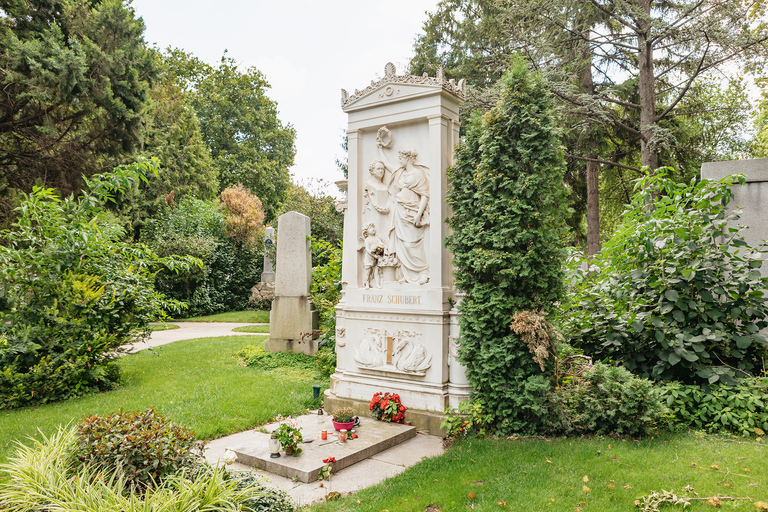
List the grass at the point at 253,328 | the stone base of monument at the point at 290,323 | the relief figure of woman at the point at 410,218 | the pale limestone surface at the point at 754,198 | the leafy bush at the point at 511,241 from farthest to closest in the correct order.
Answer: the grass at the point at 253,328 → the stone base of monument at the point at 290,323 → the pale limestone surface at the point at 754,198 → the relief figure of woman at the point at 410,218 → the leafy bush at the point at 511,241

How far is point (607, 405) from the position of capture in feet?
14.3

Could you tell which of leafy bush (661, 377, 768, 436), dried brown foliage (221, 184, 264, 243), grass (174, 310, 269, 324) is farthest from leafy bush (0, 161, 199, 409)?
dried brown foliage (221, 184, 264, 243)

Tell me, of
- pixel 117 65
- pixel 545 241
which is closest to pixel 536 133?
pixel 545 241

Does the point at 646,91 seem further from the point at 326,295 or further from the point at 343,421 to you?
the point at 343,421

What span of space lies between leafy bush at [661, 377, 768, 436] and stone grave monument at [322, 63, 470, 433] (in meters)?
2.07

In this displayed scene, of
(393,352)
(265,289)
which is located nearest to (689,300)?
(393,352)

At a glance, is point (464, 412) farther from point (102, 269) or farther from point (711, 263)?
point (102, 269)

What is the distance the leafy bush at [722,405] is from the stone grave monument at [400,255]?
207 centimetres

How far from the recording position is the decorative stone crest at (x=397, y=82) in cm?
541

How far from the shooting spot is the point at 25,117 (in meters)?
11.4

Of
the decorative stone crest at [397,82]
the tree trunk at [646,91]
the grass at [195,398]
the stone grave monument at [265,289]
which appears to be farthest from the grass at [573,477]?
the stone grave monument at [265,289]

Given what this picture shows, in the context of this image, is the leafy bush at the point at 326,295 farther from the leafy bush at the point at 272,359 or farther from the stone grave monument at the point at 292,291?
the leafy bush at the point at 272,359

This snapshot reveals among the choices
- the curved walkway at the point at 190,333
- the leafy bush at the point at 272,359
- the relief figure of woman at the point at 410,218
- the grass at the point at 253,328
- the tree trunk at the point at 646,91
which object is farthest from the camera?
the grass at the point at 253,328

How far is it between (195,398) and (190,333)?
8.04 meters
